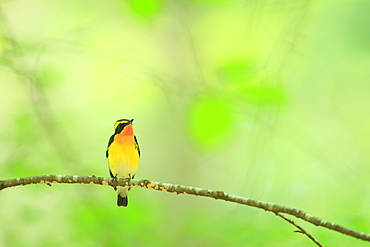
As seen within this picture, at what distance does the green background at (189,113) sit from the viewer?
3.66m

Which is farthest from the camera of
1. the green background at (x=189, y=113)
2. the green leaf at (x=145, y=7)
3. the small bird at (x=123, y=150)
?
the small bird at (x=123, y=150)

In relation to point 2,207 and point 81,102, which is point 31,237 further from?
point 81,102

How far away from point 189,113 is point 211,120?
539 mm

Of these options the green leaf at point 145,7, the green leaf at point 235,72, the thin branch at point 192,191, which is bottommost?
the thin branch at point 192,191

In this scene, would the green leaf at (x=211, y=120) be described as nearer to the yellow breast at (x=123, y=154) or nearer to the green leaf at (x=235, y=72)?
the green leaf at (x=235, y=72)

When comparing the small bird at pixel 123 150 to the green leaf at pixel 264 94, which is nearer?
the green leaf at pixel 264 94

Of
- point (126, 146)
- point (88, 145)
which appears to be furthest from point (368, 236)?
point (88, 145)

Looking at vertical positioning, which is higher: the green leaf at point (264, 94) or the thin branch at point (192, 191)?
the green leaf at point (264, 94)

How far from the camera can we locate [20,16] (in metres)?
7.57

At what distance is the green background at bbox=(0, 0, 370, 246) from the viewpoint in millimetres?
3658

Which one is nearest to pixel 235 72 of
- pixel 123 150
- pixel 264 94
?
pixel 264 94

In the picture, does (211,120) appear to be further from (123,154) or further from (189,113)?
(123,154)

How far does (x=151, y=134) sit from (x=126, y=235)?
3.94 m

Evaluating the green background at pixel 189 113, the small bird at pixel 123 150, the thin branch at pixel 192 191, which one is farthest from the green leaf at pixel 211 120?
the thin branch at pixel 192 191
